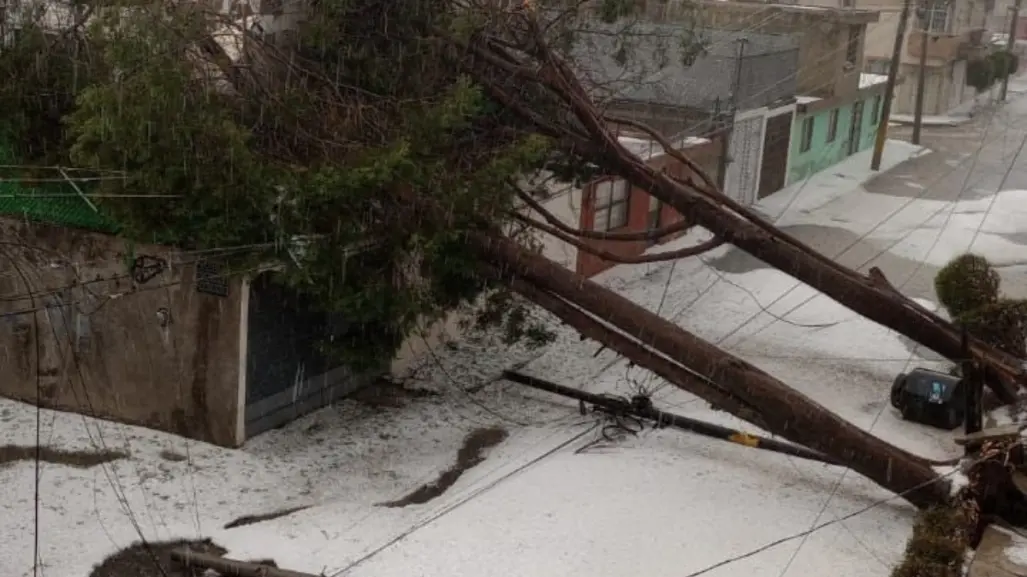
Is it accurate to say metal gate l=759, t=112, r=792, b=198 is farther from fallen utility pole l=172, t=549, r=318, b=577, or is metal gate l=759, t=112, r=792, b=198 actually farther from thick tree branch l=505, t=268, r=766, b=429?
fallen utility pole l=172, t=549, r=318, b=577

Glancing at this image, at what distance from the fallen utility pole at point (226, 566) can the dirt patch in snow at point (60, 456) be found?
8.84 feet

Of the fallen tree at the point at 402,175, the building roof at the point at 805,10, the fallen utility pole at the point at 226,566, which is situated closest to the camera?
the fallen utility pole at the point at 226,566

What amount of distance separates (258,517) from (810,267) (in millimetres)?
7852

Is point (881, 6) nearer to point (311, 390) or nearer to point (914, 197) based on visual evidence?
point (914, 197)

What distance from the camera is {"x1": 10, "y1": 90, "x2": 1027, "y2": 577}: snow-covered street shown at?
11703 mm

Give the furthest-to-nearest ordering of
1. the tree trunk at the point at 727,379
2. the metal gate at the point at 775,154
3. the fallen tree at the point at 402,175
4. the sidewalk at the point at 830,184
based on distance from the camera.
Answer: the metal gate at the point at 775,154 → the sidewalk at the point at 830,184 → the tree trunk at the point at 727,379 → the fallen tree at the point at 402,175

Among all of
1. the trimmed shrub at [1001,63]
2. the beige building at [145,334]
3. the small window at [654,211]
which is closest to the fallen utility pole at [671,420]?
the beige building at [145,334]

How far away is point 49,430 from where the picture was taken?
13961 mm

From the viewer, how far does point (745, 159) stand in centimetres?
2936

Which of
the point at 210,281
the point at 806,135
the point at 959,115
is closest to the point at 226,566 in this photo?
the point at 210,281

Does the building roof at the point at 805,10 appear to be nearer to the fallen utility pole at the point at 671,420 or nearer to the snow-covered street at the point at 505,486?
the snow-covered street at the point at 505,486

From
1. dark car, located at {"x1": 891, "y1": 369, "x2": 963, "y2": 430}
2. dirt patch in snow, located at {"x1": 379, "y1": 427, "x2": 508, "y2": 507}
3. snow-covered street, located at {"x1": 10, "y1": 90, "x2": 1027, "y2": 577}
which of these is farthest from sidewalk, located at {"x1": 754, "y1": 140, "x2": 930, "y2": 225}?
dirt patch in snow, located at {"x1": 379, "y1": 427, "x2": 508, "y2": 507}

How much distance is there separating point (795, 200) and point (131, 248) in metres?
21.5

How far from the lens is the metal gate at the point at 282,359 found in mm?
14133
